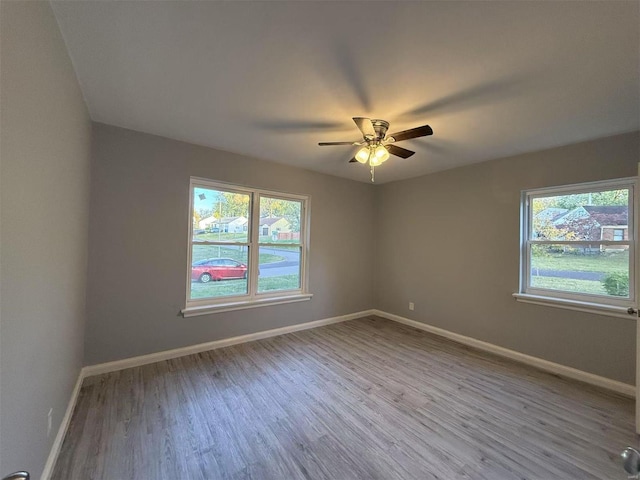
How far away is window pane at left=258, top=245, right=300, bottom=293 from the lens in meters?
3.75

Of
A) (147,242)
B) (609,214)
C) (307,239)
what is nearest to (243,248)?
(307,239)

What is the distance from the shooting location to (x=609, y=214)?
2676 mm

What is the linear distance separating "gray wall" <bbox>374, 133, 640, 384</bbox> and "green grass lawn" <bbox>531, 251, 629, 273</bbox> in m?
0.30

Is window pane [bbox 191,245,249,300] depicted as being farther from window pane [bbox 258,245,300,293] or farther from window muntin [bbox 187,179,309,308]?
window pane [bbox 258,245,300,293]

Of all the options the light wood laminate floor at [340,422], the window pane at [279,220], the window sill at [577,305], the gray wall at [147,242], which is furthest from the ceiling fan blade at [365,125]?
the window sill at [577,305]

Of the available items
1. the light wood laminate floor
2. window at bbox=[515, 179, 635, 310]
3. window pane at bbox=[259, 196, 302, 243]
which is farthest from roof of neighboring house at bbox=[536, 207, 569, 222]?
window pane at bbox=[259, 196, 302, 243]

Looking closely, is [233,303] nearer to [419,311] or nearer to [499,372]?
[419,311]

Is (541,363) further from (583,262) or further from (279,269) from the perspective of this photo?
(279,269)

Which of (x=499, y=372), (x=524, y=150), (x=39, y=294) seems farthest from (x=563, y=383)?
(x=39, y=294)

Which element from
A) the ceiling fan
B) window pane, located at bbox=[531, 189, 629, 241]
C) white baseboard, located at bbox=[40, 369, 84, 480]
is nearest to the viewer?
white baseboard, located at bbox=[40, 369, 84, 480]

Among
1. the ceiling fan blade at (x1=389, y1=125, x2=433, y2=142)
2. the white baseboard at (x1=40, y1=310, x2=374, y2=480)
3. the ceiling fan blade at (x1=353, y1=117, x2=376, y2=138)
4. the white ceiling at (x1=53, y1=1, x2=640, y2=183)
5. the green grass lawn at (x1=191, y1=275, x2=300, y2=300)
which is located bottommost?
the white baseboard at (x1=40, y1=310, x2=374, y2=480)

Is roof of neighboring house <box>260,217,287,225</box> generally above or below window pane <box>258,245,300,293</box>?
above

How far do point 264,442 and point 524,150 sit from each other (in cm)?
391

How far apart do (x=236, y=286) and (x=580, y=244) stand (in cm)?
408
